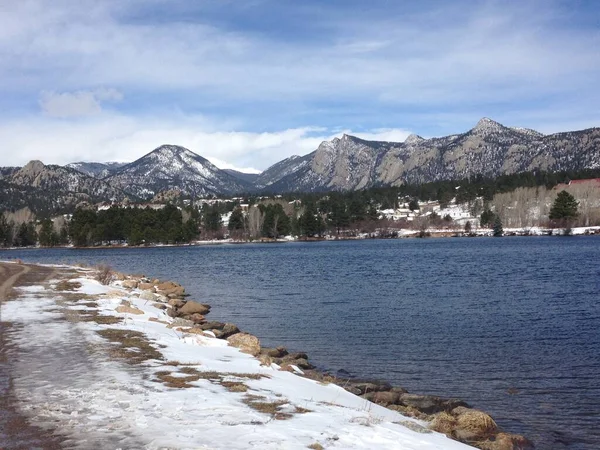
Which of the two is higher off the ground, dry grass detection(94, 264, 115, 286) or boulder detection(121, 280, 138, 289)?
dry grass detection(94, 264, 115, 286)

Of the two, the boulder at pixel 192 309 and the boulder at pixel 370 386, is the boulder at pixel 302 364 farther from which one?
the boulder at pixel 192 309

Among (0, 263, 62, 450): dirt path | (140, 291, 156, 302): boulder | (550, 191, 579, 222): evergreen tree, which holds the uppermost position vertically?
(550, 191, 579, 222): evergreen tree

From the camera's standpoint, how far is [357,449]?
904cm

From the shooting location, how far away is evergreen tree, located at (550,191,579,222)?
149875mm

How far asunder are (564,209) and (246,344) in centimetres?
15081

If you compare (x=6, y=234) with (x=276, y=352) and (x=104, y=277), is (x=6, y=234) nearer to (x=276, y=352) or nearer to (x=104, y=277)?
(x=104, y=277)

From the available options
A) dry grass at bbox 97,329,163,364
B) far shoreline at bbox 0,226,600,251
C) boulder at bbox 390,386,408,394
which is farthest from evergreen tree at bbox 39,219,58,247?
boulder at bbox 390,386,408,394

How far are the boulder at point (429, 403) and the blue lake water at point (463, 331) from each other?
1.11 meters

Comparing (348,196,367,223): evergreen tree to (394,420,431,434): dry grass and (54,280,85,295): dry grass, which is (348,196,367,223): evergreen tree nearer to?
(54,280,85,295): dry grass

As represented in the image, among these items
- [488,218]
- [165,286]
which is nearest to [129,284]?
[165,286]

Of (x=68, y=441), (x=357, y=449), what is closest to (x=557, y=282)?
(x=357, y=449)

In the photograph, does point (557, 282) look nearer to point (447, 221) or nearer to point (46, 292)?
point (46, 292)

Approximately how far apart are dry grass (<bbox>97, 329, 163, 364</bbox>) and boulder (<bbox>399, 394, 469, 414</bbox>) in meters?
7.51

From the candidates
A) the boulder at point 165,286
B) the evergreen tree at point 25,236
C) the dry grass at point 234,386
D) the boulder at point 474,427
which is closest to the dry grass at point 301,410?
the dry grass at point 234,386
